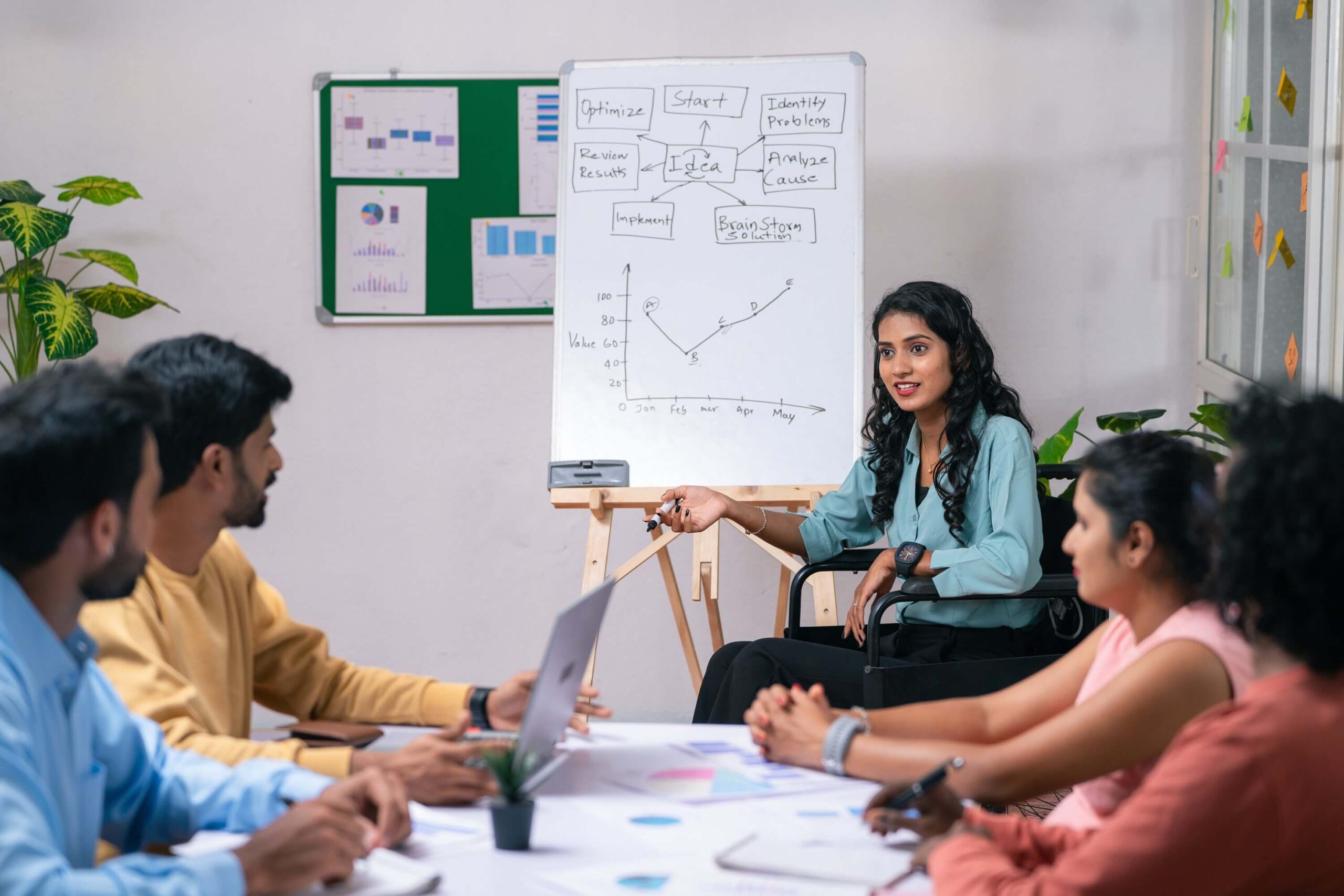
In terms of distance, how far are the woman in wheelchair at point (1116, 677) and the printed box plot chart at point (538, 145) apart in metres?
2.57

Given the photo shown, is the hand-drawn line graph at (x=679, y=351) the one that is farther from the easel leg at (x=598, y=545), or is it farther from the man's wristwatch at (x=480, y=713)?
the man's wristwatch at (x=480, y=713)

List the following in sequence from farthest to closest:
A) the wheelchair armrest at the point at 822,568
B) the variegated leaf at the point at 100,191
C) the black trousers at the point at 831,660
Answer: the variegated leaf at the point at 100,191 → the wheelchair armrest at the point at 822,568 → the black trousers at the point at 831,660

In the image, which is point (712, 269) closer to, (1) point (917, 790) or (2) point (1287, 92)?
(2) point (1287, 92)

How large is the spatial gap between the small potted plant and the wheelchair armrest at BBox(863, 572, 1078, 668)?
3.71 feet

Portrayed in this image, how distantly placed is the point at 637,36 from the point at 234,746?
9.63 feet

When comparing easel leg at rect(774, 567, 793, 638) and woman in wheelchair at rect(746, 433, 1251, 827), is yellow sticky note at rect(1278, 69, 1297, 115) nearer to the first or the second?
easel leg at rect(774, 567, 793, 638)

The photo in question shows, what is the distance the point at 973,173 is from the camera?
3.78 m

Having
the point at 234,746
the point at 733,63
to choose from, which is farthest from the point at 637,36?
the point at 234,746

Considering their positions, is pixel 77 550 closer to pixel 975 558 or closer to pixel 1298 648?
pixel 1298 648

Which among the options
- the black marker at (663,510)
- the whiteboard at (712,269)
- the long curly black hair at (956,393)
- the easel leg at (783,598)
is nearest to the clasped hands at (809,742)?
the long curly black hair at (956,393)

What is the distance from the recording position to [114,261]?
3543mm

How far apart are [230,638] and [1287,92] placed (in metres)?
2.69

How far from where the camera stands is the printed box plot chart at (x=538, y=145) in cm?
381

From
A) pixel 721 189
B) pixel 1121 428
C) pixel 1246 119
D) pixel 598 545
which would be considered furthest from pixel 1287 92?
pixel 598 545
